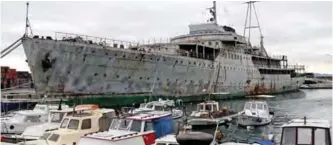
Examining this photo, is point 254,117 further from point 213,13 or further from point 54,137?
point 213,13

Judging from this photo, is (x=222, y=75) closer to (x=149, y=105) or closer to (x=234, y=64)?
(x=234, y=64)

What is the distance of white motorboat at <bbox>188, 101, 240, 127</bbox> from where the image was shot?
26281 mm

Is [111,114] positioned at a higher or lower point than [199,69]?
lower

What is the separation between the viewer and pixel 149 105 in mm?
30969

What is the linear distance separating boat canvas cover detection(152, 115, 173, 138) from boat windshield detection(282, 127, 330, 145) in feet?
18.9

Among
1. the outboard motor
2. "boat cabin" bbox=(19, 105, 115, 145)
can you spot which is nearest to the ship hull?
"boat cabin" bbox=(19, 105, 115, 145)

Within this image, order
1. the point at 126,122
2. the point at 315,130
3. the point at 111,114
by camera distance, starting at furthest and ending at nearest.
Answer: the point at 111,114, the point at 126,122, the point at 315,130

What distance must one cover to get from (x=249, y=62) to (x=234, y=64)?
6.45 meters

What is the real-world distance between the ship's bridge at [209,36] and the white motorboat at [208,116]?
27.4 meters

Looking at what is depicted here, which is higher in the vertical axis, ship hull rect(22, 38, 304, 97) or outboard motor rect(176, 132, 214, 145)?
ship hull rect(22, 38, 304, 97)

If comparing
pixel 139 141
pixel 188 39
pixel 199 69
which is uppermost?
pixel 188 39

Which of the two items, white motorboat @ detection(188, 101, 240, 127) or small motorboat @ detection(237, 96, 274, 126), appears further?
small motorboat @ detection(237, 96, 274, 126)

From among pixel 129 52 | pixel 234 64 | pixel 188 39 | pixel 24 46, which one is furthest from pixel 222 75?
pixel 24 46

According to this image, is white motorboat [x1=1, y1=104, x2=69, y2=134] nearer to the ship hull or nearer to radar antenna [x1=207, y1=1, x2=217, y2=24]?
the ship hull
